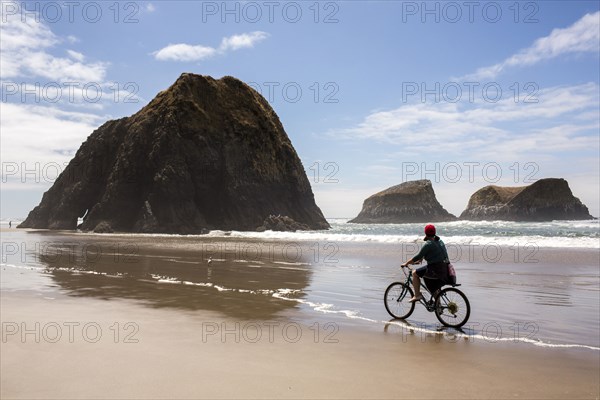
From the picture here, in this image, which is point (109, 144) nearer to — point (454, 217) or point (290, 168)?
point (290, 168)

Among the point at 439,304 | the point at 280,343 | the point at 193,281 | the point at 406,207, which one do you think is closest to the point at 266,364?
the point at 280,343

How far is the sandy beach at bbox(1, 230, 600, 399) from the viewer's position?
5277mm

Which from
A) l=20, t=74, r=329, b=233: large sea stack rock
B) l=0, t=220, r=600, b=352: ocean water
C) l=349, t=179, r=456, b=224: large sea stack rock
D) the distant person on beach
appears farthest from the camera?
l=349, t=179, r=456, b=224: large sea stack rock

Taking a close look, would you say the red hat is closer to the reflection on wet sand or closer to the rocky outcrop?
the reflection on wet sand

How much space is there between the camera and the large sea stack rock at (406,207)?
18150 cm

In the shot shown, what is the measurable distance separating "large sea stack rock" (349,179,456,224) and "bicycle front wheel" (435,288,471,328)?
571 feet

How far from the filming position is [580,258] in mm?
23312

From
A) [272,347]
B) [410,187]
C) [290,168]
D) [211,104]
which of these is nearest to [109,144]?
[211,104]

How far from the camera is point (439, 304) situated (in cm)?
927

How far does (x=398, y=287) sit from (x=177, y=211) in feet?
214

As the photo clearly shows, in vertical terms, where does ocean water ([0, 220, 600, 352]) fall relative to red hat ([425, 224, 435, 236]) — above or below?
below

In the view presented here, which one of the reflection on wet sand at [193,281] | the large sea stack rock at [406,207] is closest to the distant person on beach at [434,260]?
the reflection on wet sand at [193,281]

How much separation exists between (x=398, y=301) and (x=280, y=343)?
12.4ft

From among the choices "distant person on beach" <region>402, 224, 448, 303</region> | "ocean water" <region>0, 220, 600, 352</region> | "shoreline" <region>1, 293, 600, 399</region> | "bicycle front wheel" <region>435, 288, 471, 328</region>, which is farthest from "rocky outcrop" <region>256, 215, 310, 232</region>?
"shoreline" <region>1, 293, 600, 399</region>
